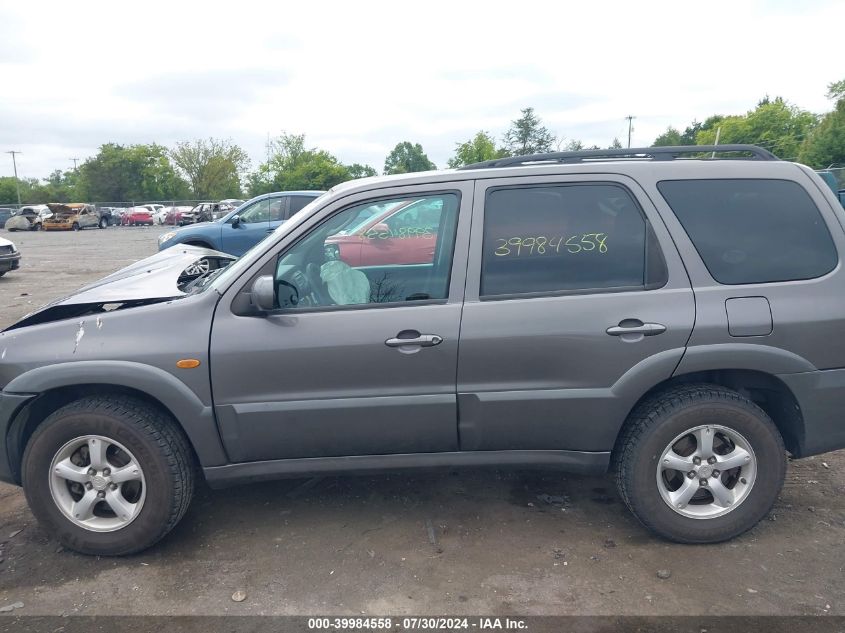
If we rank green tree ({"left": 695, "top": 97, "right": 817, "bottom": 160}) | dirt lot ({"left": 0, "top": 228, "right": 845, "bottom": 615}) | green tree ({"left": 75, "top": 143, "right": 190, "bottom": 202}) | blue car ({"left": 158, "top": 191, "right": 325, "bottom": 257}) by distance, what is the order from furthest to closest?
green tree ({"left": 75, "top": 143, "right": 190, "bottom": 202}), green tree ({"left": 695, "top": 97, "right": 817, "bottom": 160}), blue car ({"left": 158, "top": 191, "right": 325, "bottom": 257}), dirt lot ({"left": 0, "top": 228, "right": 845, "bottom": 615})

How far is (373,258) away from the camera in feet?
11.6

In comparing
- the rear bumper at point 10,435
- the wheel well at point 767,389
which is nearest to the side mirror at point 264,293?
the rear bumper at point 10,435

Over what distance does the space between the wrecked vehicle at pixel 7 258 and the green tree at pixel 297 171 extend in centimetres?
2519

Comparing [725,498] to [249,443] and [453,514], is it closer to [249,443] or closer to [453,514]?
[453,514]

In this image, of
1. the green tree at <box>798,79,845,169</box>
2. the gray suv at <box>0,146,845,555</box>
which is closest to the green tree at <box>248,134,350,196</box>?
the green tree at <box>798,79,845,169</box>

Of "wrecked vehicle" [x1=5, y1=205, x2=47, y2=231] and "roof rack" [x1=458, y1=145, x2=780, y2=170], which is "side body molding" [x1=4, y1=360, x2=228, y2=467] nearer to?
"roof rack" [x1=458, y1=145, x2=780, y2=170]

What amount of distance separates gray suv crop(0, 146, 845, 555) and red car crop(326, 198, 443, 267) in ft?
0.09

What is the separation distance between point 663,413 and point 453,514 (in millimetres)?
1275

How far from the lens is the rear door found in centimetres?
319

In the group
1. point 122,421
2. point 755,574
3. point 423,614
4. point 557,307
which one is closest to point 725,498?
point 755,574

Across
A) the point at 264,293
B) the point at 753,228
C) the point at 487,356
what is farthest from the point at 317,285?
the point at 753,228

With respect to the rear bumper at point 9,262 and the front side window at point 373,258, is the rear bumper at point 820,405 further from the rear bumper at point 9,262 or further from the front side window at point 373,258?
the rear bumper at point 9,262

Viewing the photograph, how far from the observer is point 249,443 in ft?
10.7

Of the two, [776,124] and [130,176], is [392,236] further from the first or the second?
[130,176]
